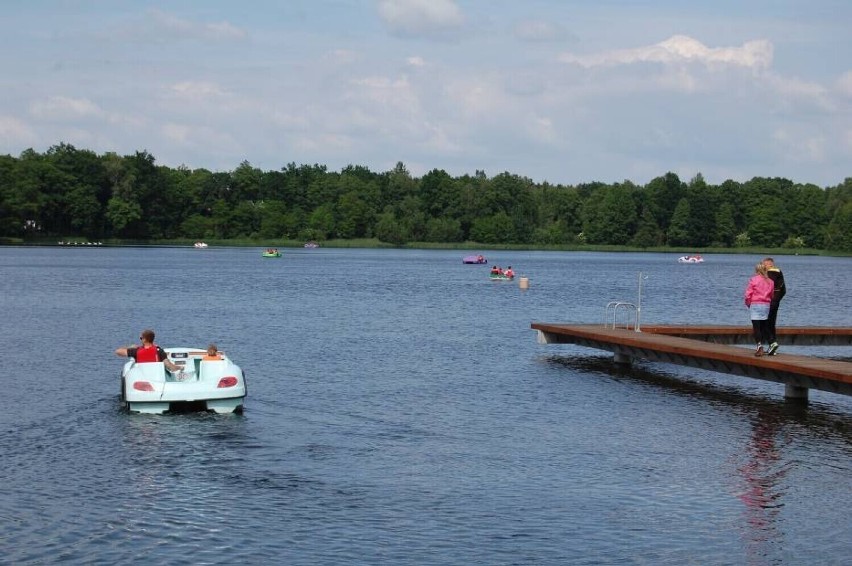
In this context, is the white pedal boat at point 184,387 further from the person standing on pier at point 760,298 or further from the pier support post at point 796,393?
the pier support post at point 796,393

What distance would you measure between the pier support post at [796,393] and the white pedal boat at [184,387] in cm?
1373

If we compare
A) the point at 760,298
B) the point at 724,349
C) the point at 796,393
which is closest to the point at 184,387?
the point at 760,298

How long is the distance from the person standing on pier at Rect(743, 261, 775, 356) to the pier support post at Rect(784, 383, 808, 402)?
1.42 meters

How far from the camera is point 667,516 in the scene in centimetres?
1705

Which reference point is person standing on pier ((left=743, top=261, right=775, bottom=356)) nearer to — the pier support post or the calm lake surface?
the pier support post

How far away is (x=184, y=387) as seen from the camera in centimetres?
2392

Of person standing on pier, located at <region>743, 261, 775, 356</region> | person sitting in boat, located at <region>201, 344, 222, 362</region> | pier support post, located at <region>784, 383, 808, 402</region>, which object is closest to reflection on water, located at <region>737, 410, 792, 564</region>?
pier support post, located at <region>784, 383, 808, 402</region>

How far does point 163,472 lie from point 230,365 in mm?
5513

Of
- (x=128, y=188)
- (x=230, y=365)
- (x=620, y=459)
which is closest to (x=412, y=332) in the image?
(x=230, y=365)

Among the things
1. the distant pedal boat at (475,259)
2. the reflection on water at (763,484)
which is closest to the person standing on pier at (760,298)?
the reflection on water at (763,484)

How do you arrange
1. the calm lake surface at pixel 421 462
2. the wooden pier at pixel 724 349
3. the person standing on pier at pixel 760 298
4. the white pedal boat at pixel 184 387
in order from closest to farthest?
the calm lake surface at pixel 421 462
the white pedal boat at pixel 184 387
the wooden pier at pixel 724 349
the person standing on pier at pixel 760 298

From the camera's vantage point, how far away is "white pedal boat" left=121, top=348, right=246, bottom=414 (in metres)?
23.9

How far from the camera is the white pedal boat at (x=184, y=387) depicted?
23859 millimetres

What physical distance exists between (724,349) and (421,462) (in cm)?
1314
